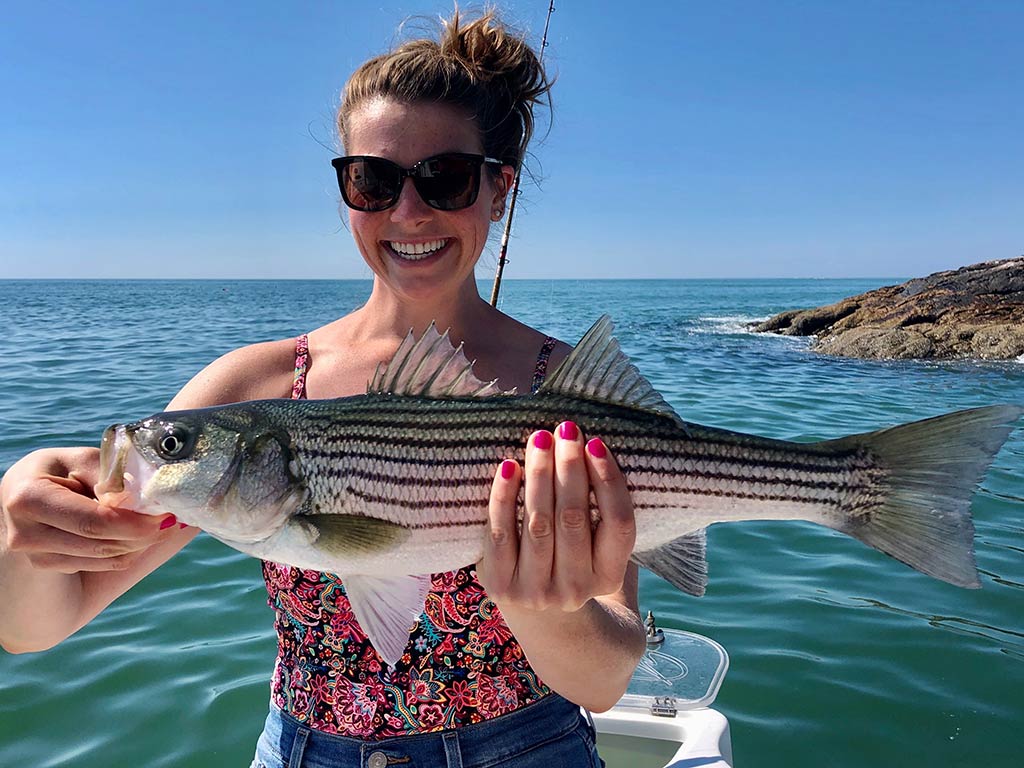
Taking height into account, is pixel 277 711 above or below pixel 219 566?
above

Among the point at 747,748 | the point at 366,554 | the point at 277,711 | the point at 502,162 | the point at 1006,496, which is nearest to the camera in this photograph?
the point at 366,554

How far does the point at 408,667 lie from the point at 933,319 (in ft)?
96.1

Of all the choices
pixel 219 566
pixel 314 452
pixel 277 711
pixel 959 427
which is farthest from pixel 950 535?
pixel 219 566

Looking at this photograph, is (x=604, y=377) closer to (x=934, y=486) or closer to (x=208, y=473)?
(x=934, y=486)

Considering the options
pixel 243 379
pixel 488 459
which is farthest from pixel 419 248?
pixel 488 459

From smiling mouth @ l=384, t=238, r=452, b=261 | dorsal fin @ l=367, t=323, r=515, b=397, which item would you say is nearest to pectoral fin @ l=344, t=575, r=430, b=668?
dorsal fin @ l=367, t=323, r=515, b=397

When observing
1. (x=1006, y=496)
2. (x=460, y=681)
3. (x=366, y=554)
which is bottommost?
(x=1006, y=496)

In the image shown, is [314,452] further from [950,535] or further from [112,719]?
[112,719]

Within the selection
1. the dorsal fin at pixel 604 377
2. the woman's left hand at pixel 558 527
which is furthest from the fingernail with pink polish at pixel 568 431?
the dorsal fin at pixel 604 377

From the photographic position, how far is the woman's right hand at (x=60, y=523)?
217 cm

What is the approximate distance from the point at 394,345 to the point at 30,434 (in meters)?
11.3

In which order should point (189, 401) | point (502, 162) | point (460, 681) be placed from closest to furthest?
point (460, 681)
point (189, 401)
point (502, 162)

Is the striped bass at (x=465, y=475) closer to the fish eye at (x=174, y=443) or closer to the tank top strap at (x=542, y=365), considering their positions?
the fish eye at (x=174, y=443)

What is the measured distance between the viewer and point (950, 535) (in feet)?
8.23
